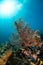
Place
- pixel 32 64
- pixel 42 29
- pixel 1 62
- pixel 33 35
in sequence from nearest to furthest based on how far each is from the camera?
pixel 1 62
pixel 32 64
pixel 33 35
pixel 42 29

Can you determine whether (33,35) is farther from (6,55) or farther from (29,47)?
(6,55)

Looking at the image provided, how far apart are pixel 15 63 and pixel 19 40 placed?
66cm

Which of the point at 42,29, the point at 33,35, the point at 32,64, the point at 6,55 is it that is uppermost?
the point at 42,29

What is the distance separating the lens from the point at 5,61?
3.22 m

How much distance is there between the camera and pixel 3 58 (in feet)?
10.6

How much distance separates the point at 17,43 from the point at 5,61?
2.28ft

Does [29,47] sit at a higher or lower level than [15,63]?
higher

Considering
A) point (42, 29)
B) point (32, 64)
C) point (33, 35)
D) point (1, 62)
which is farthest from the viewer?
point (42, 29)

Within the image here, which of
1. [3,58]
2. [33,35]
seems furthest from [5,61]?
[33,35]

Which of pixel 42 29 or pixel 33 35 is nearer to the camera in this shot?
pixel 33 35

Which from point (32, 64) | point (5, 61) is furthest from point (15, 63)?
point (32, 64)

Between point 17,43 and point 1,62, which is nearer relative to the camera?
point 1,62

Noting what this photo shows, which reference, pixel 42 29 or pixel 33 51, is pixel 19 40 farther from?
pixel 42 29

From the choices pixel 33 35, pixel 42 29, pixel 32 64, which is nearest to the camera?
pixel 32 64
